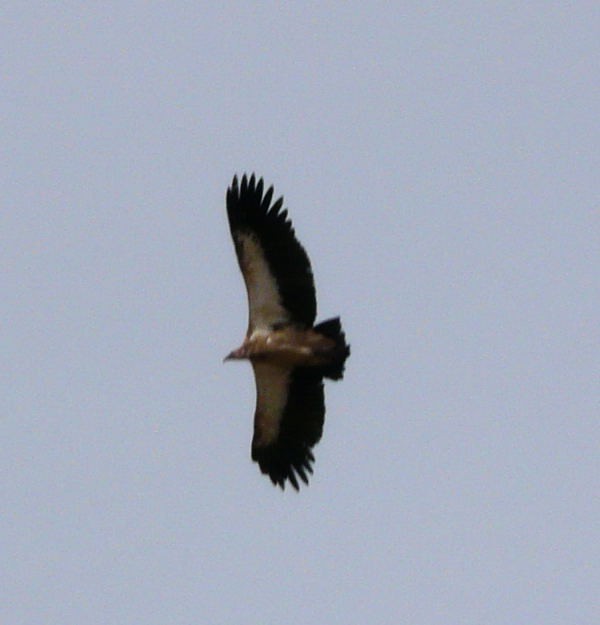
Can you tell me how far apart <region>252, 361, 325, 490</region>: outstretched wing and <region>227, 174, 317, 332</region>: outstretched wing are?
103 cm

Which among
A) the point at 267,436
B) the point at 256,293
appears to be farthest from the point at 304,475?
the point at 256,293

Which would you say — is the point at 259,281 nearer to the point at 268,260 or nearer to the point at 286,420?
the point at 268,260

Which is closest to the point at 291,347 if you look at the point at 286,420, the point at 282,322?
the point at 282,322

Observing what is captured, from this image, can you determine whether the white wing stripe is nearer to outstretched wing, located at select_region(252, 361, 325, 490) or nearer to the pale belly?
the pale belly

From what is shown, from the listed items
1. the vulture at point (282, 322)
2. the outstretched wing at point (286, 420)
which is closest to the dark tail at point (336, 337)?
the vulture at point (282, 322)

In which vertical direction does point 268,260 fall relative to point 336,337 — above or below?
above

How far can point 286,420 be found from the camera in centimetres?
3509

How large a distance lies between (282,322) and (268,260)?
0.99m

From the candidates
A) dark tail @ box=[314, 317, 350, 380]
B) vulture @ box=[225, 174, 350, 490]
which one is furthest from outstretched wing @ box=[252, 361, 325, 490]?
dark tail @ box=[314, 317, 350, 380]

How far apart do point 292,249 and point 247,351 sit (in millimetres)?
1909

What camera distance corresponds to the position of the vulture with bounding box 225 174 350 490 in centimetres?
3359

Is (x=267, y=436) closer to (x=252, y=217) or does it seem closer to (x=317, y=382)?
(x=317, y=382)

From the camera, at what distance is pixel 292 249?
33656 millimetres

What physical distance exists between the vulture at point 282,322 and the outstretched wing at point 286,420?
0.02 m
